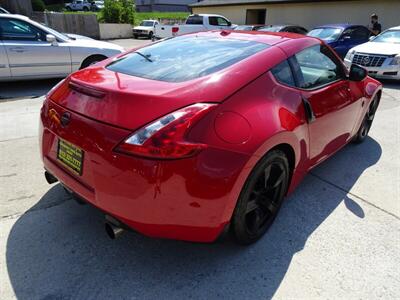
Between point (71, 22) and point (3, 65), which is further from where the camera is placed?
point (71, 22)

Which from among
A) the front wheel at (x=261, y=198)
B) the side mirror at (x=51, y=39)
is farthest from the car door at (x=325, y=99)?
the side mirror at (x=51, y=39)

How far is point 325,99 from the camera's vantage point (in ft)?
9.71

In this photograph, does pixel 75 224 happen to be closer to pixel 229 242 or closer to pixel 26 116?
pixel 229 242

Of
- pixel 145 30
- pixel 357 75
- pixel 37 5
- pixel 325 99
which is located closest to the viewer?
pixel 325 99

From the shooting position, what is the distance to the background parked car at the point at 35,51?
6824 millimetres

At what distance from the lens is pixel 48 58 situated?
7.18 meters

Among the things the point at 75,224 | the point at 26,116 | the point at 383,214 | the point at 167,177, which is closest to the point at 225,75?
the point at 167,177

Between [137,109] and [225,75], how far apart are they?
2.13ft

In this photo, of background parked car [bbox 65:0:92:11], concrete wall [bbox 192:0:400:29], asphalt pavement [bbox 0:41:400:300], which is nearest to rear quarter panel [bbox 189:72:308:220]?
asphalt pavement [bbox 0:41:400:300]

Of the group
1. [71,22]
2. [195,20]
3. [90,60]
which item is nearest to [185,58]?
[90,60]

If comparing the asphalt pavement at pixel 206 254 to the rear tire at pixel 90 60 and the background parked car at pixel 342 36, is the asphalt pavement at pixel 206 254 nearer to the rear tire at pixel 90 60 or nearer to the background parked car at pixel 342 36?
the rear tire at pixel 90 60

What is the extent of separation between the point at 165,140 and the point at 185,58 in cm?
109

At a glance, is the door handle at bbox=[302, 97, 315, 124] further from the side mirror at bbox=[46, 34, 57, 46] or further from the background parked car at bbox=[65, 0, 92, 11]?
the background parked car at bbox=[65, 0, 92, 11]

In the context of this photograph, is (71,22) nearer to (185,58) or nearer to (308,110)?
(185,58)
